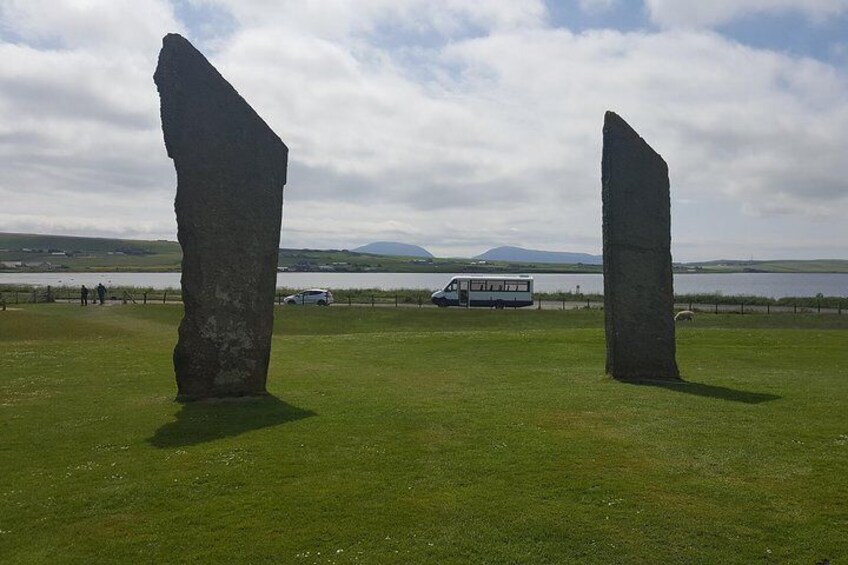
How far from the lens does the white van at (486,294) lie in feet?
174

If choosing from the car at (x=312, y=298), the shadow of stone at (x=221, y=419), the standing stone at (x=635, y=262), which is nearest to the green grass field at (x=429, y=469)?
the shadow of stone at (x=221, y=419)

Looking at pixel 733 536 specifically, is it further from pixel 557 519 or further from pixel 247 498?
pixel 247 498

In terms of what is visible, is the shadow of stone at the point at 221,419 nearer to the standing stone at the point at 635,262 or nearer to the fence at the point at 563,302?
the standing stone at the point at 635,262

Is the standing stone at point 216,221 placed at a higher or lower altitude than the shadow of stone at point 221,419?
higher

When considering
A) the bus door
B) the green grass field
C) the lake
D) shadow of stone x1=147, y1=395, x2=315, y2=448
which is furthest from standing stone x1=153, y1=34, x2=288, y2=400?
the lake

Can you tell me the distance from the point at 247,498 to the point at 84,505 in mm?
1834

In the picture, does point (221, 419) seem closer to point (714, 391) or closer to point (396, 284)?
point (714, 391)

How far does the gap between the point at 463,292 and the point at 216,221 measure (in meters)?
40.5

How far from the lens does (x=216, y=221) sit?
13.5 metres

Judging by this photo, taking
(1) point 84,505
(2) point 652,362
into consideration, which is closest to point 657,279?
(2) point 652,362

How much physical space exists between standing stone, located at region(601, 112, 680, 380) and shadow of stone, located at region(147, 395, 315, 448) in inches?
309

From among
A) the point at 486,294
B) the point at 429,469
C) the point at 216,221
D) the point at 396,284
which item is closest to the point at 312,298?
the point at 486,294

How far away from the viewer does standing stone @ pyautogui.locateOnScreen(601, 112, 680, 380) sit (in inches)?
632

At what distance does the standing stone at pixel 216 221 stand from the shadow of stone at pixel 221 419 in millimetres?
594
